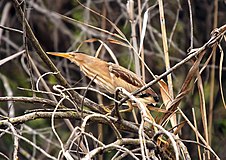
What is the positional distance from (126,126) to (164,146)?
7 cm

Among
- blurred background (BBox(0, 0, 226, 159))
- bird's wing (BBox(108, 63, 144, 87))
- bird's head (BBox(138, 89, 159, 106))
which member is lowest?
blurred background (BBox(0, 0, 226, 159))

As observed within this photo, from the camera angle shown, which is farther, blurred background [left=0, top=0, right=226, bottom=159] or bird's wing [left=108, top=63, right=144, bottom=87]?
blurred background [left=0, top=0, right=226, bottom=159]

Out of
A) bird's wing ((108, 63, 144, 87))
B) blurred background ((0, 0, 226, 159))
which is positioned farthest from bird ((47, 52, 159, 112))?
blurred background ((0, 0, 226, 159))

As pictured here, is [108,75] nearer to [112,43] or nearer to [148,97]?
[148,97]

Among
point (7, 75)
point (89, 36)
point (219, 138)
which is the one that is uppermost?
point (89, 36)

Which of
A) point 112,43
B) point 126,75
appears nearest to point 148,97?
point 126,75

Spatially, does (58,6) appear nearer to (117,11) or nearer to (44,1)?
(44,1)

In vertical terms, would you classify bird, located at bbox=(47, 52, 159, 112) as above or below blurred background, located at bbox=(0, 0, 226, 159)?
above

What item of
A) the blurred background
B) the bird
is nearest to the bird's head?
the bird

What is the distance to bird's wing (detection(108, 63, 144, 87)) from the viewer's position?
1011mm

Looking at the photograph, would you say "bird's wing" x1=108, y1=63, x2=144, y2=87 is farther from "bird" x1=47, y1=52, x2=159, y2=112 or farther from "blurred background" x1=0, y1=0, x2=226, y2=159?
"blurred background" x1=0, y1=0, x2=226, y2=159

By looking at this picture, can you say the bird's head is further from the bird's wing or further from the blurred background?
the blurred background

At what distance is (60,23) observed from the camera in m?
2.69

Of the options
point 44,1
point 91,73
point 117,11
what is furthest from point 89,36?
point 91,73
